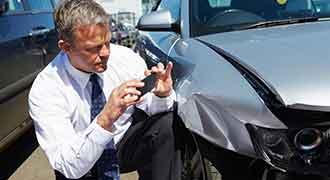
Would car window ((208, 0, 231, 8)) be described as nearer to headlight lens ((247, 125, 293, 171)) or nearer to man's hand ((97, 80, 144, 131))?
man's hand ((97, 80, 144, 131))

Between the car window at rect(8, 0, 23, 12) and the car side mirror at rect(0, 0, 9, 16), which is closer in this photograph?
the car side mirror at rect(0, 0, 9, 16)

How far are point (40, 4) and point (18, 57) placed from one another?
59.4 inches

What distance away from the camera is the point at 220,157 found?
179cm

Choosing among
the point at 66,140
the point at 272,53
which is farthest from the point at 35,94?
the point at 272,53

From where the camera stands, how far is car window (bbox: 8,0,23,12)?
3876mm

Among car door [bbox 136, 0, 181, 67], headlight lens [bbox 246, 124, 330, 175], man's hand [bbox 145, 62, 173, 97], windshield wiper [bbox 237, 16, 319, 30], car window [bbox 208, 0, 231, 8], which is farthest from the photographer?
car window [bbox 208, 0, 231, 8]

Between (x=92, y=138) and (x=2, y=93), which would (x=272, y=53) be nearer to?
(x=92, y=138)

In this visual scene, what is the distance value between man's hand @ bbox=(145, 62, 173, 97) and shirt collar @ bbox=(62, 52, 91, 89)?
244mm

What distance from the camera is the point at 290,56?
1.95m

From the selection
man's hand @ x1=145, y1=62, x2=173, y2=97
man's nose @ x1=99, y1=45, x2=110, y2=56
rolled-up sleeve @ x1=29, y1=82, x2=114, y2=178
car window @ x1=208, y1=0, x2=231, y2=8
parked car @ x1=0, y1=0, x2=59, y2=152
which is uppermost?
man's nose @ x1=99, y1=45, x2=110, y2=56

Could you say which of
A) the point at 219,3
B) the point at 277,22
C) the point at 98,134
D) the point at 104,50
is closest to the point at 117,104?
the point at 98,134

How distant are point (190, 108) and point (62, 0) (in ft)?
2.12

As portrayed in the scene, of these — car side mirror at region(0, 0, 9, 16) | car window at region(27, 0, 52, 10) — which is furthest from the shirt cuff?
car window at region(27, 0, 52, 10)

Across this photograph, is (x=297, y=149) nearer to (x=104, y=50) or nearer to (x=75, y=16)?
(x=104, y=50)
